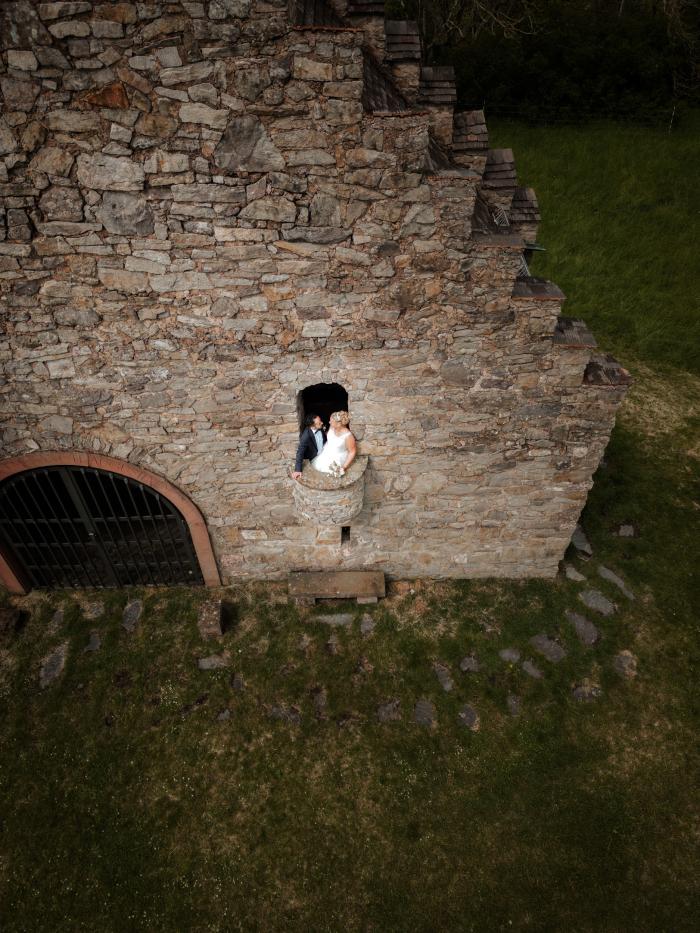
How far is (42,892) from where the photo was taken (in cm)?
667

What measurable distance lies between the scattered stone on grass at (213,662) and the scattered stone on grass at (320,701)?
1535 mm

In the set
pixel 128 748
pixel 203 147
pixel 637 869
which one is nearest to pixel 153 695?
pixel 128 748

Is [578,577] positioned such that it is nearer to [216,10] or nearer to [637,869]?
[637,869]

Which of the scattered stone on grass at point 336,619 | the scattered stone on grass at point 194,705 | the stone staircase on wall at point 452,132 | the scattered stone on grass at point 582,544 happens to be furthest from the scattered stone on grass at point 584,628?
the scattered stone on grass at point 194,705

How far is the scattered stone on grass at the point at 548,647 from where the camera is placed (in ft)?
28.4

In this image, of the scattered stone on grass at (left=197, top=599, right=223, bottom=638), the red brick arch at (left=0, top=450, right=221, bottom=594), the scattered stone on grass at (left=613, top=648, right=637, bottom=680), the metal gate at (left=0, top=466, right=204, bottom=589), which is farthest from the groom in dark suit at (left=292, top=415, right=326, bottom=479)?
the scattered stone on grass at (left=613, top=648, right=637, bottom=680)

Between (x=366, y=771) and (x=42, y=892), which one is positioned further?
(x=366, y=771)

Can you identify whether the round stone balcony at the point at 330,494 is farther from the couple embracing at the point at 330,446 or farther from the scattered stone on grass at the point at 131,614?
the scattered stone on grass at the point at 131,614

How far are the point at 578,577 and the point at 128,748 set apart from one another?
8037 mm

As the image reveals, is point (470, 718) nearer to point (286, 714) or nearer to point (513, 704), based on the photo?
point (513, 704)

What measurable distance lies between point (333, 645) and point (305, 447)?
11.8 feet

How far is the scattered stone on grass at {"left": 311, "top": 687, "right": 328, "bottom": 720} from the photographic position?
809cm

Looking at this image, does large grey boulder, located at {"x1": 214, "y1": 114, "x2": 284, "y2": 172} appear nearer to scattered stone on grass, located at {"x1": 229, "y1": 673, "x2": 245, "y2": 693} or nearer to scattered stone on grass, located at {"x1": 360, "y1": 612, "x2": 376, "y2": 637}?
scattered stone on grass, located at {"x1": 360, "y1": 612, "x2": 376, "y2": 637}

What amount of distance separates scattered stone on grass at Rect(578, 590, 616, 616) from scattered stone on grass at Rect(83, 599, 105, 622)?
8547 millimetres
